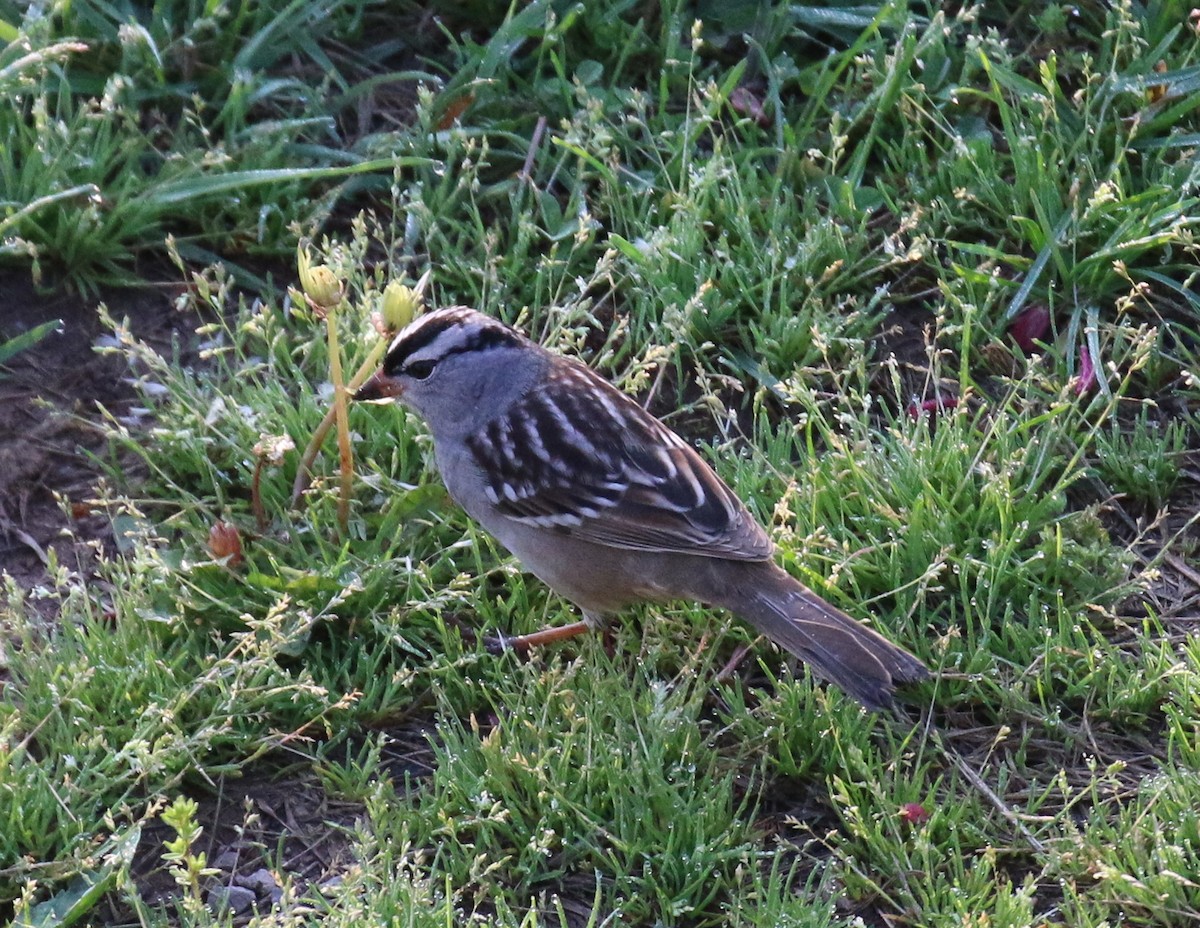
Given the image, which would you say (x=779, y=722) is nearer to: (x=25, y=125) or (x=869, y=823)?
(x=869, y=823)

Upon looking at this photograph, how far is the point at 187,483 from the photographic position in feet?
17.6

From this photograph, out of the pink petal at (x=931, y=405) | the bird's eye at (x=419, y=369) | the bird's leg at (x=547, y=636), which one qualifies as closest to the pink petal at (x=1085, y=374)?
the pink petal at (x=931, y=405)

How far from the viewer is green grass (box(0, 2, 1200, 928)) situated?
421 cm

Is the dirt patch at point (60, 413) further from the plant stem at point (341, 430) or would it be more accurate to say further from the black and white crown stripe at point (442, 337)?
the black and white crown stripe at point (442, 337)

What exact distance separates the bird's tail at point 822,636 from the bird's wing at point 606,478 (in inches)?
4.8

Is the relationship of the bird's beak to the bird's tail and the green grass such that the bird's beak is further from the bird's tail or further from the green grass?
the bird's tail

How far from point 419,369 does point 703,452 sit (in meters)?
1.06

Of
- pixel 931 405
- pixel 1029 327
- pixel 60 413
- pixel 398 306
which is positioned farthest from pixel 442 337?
pixel 1029 327

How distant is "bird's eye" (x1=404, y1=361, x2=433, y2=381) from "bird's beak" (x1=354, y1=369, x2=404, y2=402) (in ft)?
0.17

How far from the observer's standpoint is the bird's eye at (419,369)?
5059 millimetres

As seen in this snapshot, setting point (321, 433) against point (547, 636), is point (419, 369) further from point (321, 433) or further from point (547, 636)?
point (547, 636)

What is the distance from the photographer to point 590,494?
15.8ft

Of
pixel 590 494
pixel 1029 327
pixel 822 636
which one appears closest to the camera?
pixel 822 636

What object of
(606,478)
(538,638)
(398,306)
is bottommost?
(538,638)
